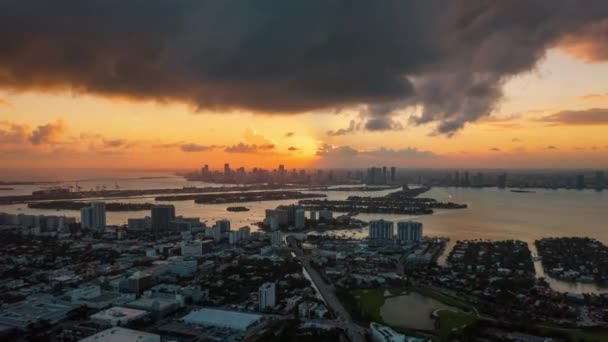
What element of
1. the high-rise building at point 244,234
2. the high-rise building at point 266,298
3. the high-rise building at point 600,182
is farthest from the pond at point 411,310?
the high-rise building at point 600,182

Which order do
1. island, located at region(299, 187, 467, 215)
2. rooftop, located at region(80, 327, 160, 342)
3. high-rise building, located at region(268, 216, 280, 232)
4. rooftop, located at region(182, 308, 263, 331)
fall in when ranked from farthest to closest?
island, located at region(299, 187, 467, 215) → high-rise building, located at region(268, 216, 280, 232) → rooftop, located at region(182, 308, 263, 331) → rooftop, located at region(80, 327, 160, 342)

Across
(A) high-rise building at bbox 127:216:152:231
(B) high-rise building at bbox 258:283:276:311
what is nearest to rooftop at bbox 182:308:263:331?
(B) high-rise building at bbox 258:283:276:311

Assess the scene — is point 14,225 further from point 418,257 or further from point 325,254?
point 418,257

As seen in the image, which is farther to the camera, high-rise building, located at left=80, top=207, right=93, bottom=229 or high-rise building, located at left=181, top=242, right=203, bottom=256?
high-rise building, located at left=80, top=207, right=93, bottom=229

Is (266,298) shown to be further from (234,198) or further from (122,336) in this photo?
(234,198)

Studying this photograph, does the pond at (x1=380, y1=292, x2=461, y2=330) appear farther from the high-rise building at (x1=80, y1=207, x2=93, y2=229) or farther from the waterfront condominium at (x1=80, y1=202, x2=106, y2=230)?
the high-rise building at (x1=80, y1=207, x2=93, y2=229)

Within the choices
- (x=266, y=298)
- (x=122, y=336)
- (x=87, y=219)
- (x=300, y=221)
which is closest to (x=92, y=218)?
(x=87, y=219)
